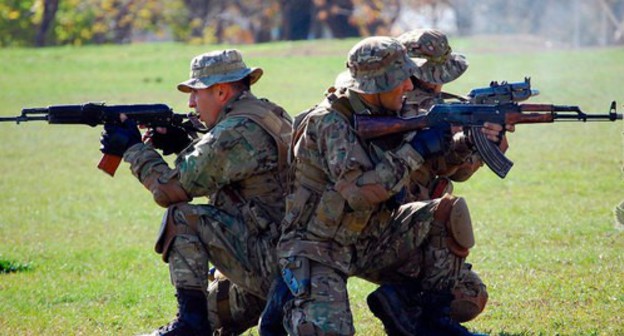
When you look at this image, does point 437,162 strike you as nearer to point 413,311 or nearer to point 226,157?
point 413,311

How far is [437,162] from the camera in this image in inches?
318

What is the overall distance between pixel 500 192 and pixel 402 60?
780cm

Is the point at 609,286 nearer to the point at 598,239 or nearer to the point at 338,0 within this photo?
the point at 598,239

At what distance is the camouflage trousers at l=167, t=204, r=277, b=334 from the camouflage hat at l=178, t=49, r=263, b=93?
2.48 ft

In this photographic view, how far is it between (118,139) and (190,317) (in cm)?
127

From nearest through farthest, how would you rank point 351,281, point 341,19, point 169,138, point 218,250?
point 218,250 → point 169,138 → point 351,281 → point 341,19

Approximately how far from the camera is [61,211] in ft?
47.7

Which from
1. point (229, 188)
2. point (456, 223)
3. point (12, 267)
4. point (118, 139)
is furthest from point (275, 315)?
point (12, 267)

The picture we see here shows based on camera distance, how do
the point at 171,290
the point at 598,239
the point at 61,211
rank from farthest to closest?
the point at 61,211 → the point at 598,239 → the point at 171,290

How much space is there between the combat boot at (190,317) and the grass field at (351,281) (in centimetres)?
89

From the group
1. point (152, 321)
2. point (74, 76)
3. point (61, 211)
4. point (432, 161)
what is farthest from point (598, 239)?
point (74, 76)

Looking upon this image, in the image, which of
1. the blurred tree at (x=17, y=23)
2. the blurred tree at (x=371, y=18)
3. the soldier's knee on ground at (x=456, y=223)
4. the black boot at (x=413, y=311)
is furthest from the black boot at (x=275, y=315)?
the blurred tree at (x=17, y=23)

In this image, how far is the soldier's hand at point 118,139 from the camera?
8070mm

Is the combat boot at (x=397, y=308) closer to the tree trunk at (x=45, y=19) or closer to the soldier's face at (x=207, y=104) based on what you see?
the soldier's face at (x=207, y=104)
